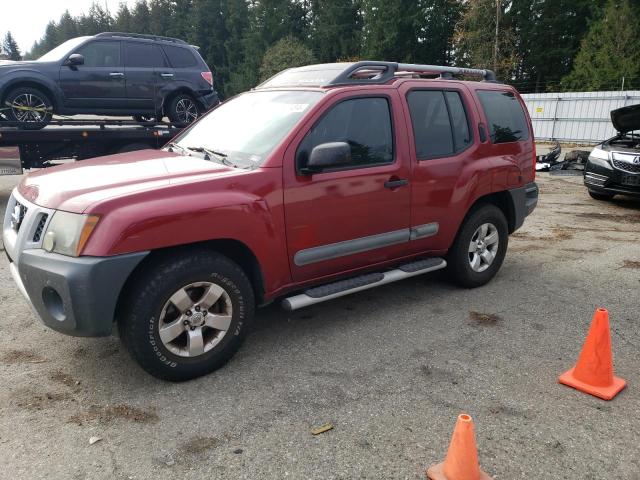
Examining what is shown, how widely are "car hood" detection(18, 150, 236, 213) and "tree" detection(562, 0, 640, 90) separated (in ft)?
97.8

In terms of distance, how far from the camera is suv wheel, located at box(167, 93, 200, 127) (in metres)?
9.83

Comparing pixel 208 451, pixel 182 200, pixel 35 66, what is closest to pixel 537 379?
pixel 208 451

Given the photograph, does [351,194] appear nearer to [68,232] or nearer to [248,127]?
[248,127]

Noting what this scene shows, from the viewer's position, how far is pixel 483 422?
9.34 feet

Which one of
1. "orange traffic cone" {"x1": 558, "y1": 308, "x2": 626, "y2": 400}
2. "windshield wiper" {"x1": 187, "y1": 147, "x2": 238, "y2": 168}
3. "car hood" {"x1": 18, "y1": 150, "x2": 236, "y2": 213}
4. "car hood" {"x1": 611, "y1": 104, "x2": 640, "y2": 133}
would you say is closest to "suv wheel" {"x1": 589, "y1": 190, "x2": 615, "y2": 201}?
"car hood" {"x1": 611, "y1": 104, "x2": 640, "y2": 133}

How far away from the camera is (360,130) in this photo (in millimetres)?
3910

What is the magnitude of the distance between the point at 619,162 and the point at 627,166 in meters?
0.17

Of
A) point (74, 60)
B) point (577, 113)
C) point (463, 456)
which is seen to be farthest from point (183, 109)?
point (577, 113)

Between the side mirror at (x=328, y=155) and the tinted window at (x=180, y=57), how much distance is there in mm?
7433

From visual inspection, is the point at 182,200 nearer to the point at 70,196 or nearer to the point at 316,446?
the point at 70,196

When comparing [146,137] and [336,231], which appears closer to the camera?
[336,231]

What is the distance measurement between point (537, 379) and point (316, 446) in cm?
156

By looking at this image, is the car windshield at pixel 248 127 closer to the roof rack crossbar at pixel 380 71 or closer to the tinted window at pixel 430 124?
the roof rack crossbar at pixel 380 71

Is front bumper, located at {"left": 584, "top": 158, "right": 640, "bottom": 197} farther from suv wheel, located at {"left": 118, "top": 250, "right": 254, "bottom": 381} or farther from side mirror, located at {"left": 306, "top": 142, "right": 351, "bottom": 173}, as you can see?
suv wheel, located at {"left": 118, "top": 250, "right": 254, "bottom": 381}
